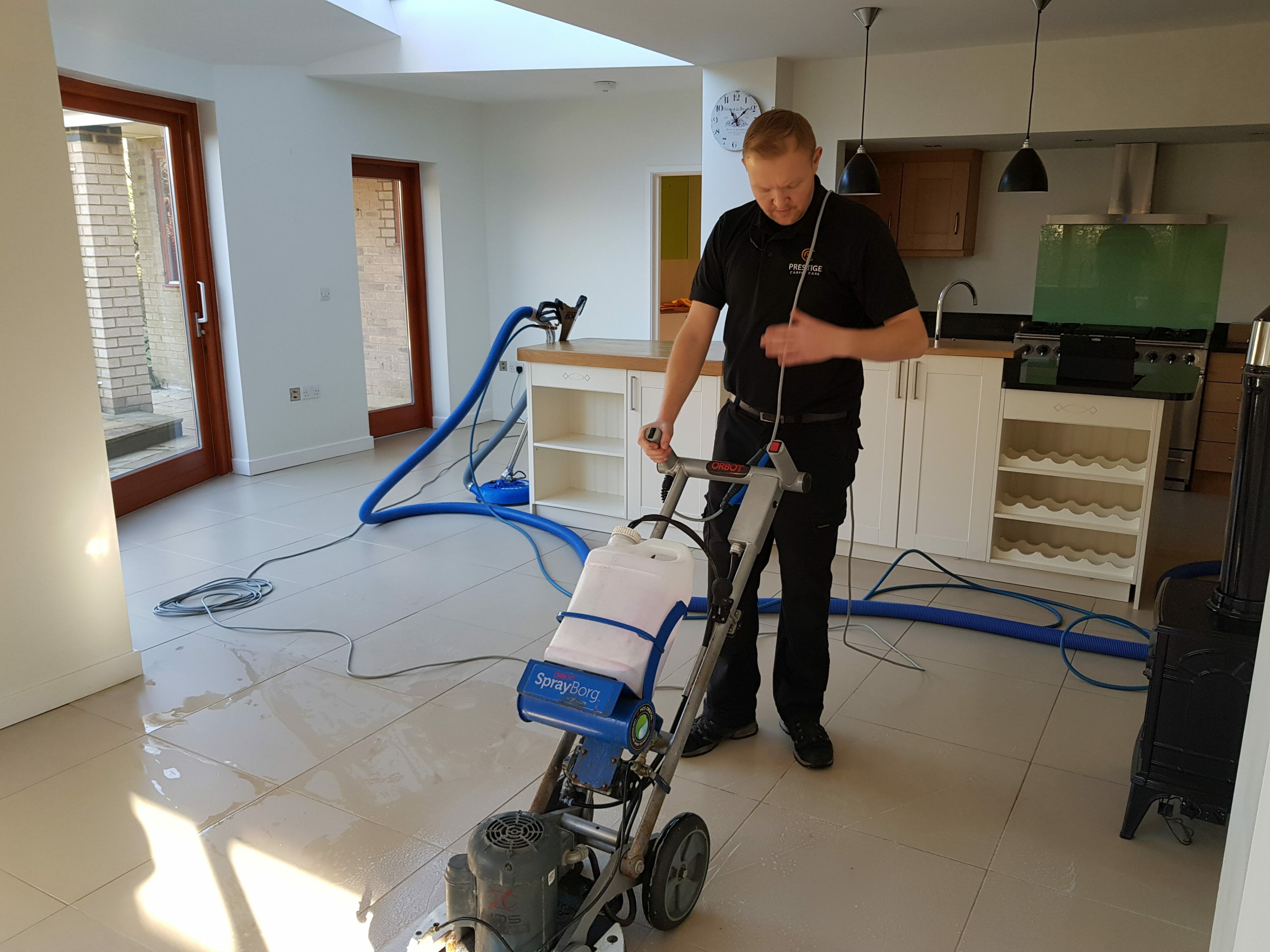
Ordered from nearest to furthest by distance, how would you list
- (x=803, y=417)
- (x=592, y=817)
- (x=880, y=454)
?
(x=592, y=817) < (x=803, y=417) < (x=880, y=454)

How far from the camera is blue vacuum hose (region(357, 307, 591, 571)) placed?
15.8 ft

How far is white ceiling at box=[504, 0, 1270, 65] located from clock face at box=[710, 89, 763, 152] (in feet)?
1.00

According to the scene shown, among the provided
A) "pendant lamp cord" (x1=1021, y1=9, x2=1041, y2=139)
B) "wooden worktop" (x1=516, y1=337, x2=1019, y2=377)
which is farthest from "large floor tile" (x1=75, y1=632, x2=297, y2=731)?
"pendant lamp cord" (x1=1021, y1=9, x2=1041, y2=139)

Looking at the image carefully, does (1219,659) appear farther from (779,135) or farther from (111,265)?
(111,265)

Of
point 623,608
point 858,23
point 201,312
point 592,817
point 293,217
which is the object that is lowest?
point 592,817

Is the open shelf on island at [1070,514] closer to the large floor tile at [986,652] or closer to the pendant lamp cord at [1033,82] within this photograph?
the large floor tile at [986,652]

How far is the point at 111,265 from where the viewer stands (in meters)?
5.10

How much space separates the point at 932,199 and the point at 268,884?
586cm

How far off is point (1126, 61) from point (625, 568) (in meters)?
4.45

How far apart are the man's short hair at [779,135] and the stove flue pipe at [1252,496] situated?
1055 mm

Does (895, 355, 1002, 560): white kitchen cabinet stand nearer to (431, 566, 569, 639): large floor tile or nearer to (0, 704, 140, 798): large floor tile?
(431, 566, 569, 639): large floor tile

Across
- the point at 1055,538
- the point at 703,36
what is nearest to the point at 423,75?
the point at 703,36

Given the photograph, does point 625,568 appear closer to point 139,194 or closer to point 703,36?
point 703,36

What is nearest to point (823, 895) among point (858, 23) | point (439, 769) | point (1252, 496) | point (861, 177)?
point (439, 769)
